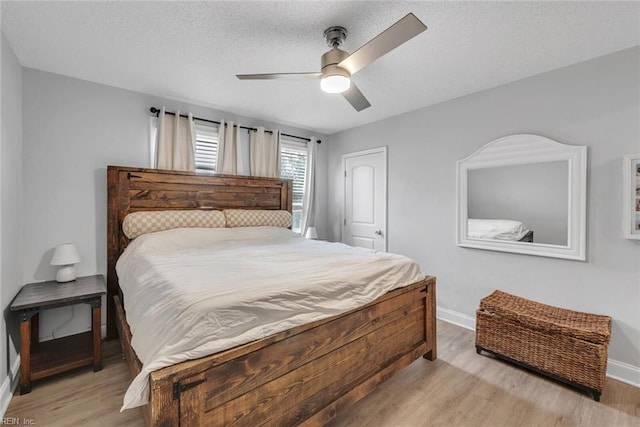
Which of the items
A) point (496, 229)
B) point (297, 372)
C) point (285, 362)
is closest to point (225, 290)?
point (285, 362)

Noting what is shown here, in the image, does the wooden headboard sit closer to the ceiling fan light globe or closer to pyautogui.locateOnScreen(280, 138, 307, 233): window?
pyautogui.locateOnScreen(280, 138, 307, 233): window

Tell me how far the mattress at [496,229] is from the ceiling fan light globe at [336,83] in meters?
2.06

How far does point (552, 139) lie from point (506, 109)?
1.69 ft

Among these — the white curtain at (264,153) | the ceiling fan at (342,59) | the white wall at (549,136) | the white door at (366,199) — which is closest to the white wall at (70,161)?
the white curtain at (264,153)

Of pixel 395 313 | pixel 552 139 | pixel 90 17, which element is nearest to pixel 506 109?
pixel 552 139

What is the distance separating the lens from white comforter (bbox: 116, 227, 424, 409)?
121 cm

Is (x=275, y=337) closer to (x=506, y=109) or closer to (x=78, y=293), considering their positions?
(x=78, y=293)

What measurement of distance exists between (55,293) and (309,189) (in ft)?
10.1

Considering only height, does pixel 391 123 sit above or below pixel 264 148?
above

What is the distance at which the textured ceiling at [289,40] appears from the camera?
1734mm

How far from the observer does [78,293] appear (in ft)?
7.30

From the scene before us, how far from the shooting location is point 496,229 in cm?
288

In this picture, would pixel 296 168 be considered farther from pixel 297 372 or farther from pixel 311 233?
pixel 297 372

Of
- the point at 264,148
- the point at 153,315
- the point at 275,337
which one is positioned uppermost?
the point at 264,148
